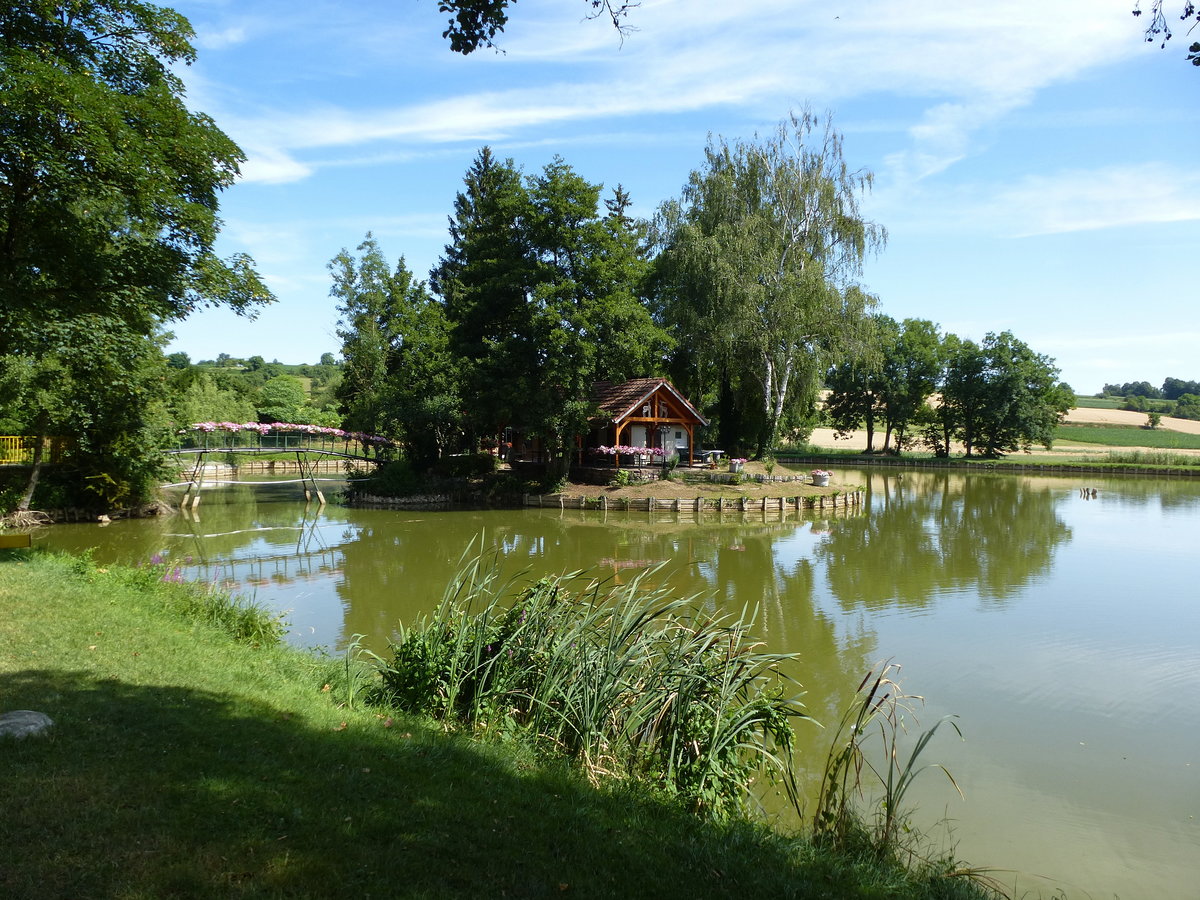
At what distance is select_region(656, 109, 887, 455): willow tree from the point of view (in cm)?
2906

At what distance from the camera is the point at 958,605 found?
1266cm

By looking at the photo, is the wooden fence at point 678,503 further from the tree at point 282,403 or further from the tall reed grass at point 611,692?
the tree at point 282,403

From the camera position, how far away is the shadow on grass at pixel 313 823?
10.4 ft

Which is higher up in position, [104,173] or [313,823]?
[104,173]

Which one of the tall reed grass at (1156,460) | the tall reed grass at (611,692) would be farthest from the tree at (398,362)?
the tall reed grass at (1156,460)

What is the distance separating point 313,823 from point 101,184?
321 inches

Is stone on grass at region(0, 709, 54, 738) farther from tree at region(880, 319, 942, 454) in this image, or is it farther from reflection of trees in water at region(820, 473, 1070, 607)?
tree at region(880, 319, 942, 454)

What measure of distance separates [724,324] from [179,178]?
2206 cm

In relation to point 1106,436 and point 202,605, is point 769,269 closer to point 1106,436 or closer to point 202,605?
point 202,605

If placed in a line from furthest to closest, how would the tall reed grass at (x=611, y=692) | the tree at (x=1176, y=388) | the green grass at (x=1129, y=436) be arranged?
the tree at (x=1176, y=388)
the green grass at (x=1129, y=436)
the tall reed grass at (x=611, y=692)

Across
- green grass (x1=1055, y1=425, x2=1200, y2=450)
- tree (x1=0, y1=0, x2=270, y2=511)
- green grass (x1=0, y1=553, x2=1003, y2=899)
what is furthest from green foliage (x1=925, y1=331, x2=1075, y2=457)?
green grass (x1=0, y1=553, x2=1003, y2=899)

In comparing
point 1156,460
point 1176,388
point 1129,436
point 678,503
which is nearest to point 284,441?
point 678,503

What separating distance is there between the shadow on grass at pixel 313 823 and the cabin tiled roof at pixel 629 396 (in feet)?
76.4

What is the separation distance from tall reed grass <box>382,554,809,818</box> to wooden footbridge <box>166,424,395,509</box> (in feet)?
58.7
